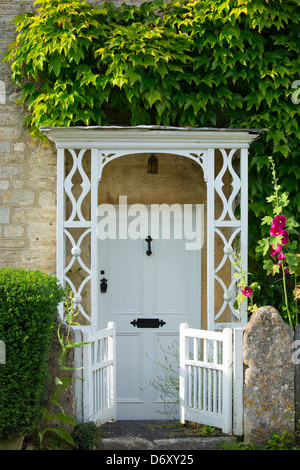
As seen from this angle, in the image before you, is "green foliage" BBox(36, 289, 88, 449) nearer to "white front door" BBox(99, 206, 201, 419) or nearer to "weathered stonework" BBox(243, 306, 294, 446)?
"weathered stonework" BBox(243, 306, 294, 446)

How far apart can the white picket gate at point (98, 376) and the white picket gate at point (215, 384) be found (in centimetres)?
62

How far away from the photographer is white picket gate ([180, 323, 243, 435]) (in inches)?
183

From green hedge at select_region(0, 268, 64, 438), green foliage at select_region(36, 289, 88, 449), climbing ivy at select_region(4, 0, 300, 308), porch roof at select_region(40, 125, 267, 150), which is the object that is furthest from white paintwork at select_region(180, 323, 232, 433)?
porch roof at select_region(40, 125, 267, 150)

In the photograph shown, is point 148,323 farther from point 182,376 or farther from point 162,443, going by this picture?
point 162,443

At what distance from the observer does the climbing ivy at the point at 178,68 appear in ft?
20.3

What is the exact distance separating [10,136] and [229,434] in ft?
13.0

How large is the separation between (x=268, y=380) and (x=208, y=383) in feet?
1.68

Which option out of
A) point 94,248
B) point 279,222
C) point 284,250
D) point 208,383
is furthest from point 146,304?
point 279,222

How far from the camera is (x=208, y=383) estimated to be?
Result: 4824 mm

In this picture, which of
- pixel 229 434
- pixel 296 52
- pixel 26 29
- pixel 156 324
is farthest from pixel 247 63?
pixel 229 434

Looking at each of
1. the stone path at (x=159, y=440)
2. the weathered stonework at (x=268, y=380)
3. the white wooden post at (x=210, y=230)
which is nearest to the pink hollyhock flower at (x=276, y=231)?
the white wooden post at (x=210, y=230)

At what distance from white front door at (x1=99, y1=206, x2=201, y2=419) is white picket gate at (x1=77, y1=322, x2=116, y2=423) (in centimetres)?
143

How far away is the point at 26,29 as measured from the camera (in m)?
6.44

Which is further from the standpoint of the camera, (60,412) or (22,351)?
(60,412)
